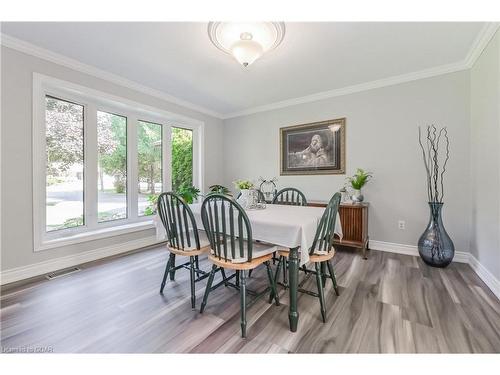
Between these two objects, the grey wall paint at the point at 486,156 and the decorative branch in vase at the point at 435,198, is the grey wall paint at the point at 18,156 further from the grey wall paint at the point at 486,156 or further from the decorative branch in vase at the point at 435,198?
the grey wall paint at the point at 486,156

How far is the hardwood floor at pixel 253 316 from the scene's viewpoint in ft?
4.73

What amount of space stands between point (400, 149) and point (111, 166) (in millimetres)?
4104

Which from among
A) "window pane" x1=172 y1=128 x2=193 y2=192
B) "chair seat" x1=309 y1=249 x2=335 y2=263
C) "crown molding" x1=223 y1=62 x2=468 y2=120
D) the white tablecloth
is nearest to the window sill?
"window pane" x1=172 y1=128 x2=193 y2=192

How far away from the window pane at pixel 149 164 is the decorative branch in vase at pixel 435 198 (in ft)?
12.8

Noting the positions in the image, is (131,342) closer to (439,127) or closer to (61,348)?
(61,348)

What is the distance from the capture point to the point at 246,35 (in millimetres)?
1856

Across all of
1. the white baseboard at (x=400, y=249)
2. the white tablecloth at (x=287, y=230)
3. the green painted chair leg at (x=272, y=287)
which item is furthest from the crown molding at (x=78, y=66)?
the white baseboard at (x=400, y=249)

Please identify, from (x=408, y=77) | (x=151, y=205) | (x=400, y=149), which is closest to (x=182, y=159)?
(x=151, y=205)

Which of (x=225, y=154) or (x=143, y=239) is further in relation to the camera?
(x=225, y=154)

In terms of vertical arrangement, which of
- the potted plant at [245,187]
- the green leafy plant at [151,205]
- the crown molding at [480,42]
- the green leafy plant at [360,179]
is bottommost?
the green leafy plant at [151,205]

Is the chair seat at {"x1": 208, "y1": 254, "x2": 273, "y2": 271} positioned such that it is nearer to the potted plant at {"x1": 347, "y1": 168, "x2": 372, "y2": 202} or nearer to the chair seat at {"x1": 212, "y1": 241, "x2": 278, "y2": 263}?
the chair seat at {"x1": 212, "y1": 241, "x2": 278, "y2": 263}
